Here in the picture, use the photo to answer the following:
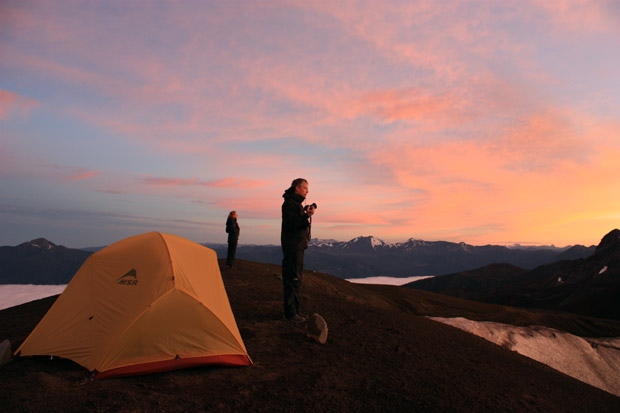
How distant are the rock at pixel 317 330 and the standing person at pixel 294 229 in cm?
112

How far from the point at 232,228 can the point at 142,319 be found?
48.6 feet

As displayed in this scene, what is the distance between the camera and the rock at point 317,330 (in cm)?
830

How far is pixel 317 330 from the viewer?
27.8 feet

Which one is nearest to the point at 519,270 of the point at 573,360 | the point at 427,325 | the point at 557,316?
the point at 557,316

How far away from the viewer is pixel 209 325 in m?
6.35

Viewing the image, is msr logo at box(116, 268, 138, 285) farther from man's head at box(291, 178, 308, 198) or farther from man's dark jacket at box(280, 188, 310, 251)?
man's head at box(291, 178, 308, 198)

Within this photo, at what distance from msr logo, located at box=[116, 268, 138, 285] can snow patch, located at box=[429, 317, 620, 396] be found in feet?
74.5

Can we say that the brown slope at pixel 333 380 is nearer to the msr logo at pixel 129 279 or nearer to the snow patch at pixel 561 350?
the msr logo at pixel 129 279

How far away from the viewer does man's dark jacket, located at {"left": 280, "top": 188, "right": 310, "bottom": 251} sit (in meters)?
8.65

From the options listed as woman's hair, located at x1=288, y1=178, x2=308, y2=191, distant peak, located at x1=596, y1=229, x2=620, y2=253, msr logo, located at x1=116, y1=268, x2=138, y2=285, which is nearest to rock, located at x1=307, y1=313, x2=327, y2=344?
woman's hair, located at x1=288, y1=178, x2=308, y2=191

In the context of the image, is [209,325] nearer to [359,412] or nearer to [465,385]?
[359,412]

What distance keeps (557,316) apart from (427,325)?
33.9 m

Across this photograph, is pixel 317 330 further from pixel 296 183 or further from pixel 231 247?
pixel 231 247

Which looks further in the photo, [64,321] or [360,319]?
[360,319]
